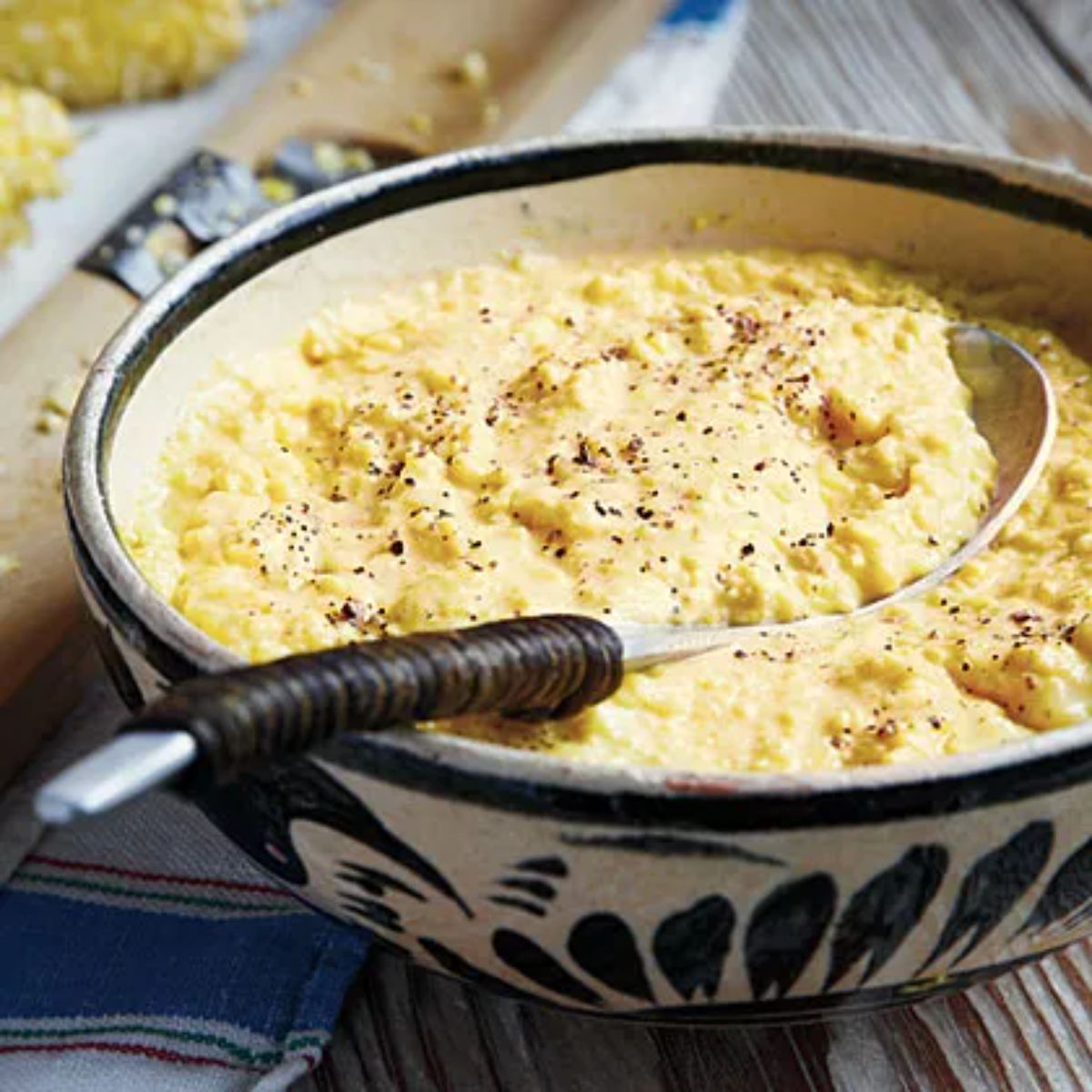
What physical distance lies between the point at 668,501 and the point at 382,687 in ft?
1.63

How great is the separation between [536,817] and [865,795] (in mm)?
199

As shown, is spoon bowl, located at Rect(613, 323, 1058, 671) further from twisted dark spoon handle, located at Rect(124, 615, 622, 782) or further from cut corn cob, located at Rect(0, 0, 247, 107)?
cut corn cob, located at Rect(0, 0, 247, 107)

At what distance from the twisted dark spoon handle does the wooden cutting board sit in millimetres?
667

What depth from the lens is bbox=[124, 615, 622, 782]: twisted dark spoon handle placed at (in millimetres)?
959

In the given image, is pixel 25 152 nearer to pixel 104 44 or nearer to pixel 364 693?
pixel 104 44

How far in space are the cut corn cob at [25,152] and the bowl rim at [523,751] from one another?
2.66ft

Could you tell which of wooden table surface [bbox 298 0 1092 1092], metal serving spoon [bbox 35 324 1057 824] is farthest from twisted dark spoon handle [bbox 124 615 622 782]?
wooden table surface [bbox 298 0 1092 1092]

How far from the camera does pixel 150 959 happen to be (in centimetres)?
148

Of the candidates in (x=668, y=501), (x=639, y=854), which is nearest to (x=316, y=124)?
(x=668, y=501)

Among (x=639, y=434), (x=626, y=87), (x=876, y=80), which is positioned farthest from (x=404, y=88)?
(x=639, y=434)

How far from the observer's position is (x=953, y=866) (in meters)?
1.10

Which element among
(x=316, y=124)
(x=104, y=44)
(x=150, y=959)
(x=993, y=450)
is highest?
(x=993, y=450)

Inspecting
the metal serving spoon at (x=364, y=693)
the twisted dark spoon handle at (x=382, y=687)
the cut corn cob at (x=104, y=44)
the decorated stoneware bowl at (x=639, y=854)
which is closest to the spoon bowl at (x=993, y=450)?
the metal serving spoon at (x=364, y=693)

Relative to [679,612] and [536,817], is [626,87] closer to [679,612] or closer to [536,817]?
[679,612]
